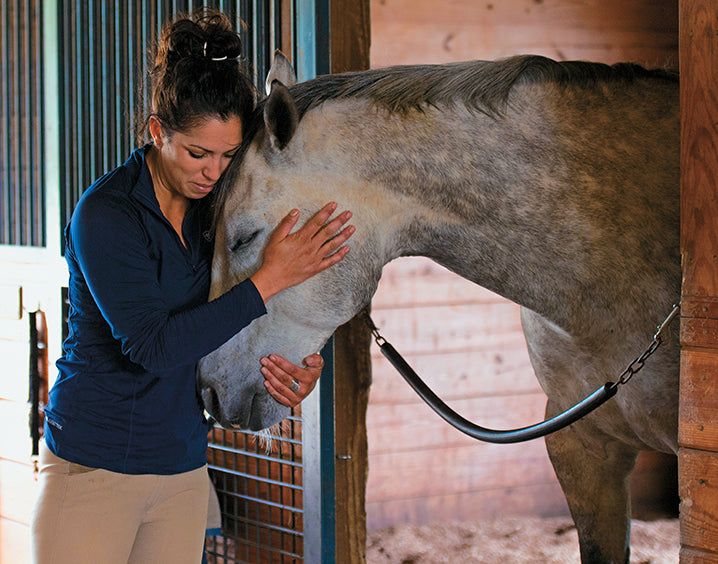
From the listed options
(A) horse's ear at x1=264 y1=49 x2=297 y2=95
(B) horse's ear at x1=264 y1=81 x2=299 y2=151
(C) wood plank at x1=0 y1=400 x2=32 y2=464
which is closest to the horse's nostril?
(B) horse's ear at x1=264 y1=81 x2=299 y2=151

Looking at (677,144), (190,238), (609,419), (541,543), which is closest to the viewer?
(677,144)

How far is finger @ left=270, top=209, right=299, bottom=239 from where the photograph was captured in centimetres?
131

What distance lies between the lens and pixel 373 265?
1363mm

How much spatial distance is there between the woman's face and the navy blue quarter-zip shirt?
0.06 meters

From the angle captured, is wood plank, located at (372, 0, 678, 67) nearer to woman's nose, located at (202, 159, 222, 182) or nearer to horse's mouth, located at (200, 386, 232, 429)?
woman's nose, located at (202, 159, 222, 182)

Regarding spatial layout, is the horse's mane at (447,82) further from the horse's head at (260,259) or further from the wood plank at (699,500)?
the wood plank at (699,500)

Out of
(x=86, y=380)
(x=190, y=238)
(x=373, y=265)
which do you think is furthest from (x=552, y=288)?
(x=86, y=380)

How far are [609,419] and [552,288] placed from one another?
1.38ft

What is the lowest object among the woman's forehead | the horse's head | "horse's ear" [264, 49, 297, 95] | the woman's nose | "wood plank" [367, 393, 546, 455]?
"wood plank" [367, 393, 546, 455]

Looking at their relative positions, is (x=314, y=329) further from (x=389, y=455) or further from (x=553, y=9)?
(x=553, y=9)

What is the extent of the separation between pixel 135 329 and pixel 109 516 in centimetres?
36

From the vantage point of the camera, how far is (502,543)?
2.94 m

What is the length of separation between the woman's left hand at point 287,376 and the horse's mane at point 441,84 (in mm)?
324

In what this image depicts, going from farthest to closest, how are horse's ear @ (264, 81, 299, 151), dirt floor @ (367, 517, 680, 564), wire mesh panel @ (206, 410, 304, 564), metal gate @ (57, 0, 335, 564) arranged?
1. dirt floor @ (367, 517, 680, 564)
2. wire mesh panel @ (206, 410, 304, 564)
3. metal gate @ (57, 0, 335, 564)
4. horse's ear @ (264, 81, 299, 151)
